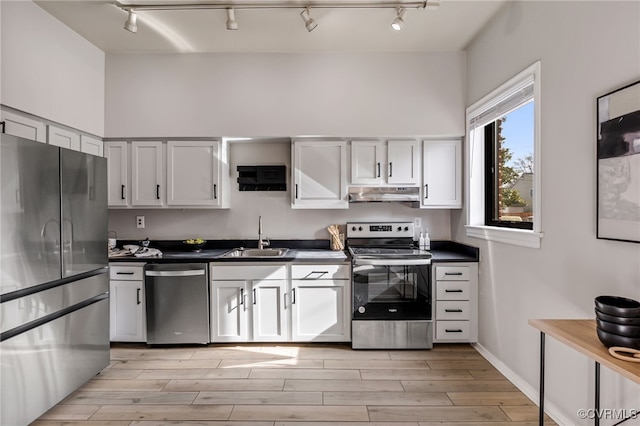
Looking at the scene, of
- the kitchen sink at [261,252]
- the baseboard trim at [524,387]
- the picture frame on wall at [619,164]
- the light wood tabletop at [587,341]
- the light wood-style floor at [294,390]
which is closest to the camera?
the light wood tabletop at [587,341]

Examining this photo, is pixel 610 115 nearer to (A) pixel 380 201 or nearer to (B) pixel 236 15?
(A) pixel 380 201

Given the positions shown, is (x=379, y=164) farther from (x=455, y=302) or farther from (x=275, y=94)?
(x=455, y=302)

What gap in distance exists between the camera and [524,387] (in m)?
2.28

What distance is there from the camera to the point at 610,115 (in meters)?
1.58

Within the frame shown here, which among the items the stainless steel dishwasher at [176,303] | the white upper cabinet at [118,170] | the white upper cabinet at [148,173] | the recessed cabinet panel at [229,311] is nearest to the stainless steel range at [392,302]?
the recessed cabinet panel at [229,311]

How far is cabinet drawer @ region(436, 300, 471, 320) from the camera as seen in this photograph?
9.85 ft

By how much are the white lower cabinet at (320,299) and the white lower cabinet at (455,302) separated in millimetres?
835

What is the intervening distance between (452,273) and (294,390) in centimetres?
170

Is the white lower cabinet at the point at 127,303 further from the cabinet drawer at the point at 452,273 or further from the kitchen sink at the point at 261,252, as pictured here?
the cabinet drawer at the point at 452,273

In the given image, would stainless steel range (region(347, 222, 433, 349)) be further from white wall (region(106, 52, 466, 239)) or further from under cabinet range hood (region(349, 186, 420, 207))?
white wall (region(106, 52, 466, 239))

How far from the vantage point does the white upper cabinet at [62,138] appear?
8.66 ft

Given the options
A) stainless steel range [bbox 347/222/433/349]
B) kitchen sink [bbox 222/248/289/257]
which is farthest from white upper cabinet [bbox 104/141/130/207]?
stainless steel range [bbox 347/222/433/349]

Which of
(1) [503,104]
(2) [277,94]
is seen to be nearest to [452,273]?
(1) [503,104]

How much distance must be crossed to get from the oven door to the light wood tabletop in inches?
56.1
